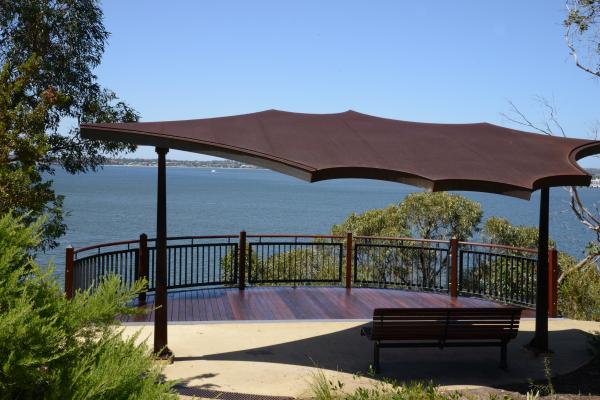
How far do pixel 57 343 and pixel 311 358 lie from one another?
533 centimetres

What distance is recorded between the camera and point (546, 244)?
879 cm

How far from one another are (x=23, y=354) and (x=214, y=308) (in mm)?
8231

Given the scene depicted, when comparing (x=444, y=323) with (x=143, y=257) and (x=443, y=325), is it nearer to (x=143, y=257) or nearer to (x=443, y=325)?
(x=443, y=325)

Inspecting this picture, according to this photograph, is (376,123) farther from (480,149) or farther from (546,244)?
(546,244)

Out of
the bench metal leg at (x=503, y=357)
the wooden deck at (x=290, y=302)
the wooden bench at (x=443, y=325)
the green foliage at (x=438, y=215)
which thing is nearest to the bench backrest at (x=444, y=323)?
the wooden bench at (x=443, y=325)

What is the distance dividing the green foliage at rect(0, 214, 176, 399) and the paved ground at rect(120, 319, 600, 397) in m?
3.78

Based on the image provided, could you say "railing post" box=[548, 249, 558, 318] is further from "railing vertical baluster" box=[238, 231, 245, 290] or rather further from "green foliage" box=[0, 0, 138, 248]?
"green foliage" box=[0, 0, 138, 248]

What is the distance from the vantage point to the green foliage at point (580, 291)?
1430 centimetres

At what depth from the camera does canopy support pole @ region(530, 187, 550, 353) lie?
8.57 meters

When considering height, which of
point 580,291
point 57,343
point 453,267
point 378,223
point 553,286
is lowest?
point 580,291

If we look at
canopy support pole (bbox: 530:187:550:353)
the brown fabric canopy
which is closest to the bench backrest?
canopy support pole (bbox: 530:187:550:353)

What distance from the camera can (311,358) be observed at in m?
8.10

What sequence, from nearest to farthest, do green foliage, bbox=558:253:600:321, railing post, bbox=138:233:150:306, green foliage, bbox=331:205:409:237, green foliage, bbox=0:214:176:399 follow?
green foliage, bbox=0:214:176:399, railing post, bbox=138:233:150:306, green foliage, bbox=558:253:600:321, green foliage, bbox=331:205:409:237

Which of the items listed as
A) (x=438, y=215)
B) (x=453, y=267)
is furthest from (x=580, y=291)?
(x=438, y=215)
